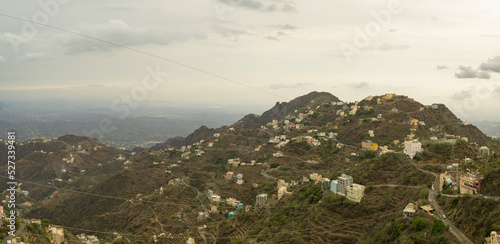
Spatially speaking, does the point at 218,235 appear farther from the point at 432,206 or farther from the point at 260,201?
the point at 432,206

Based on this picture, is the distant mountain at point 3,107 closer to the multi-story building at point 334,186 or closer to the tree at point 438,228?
the multi-story building at point 334,186

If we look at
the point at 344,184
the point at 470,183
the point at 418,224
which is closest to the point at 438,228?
the point at 418,224

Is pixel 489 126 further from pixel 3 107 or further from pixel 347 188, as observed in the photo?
pixel 3 107

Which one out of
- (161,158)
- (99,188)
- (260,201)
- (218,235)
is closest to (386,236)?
(218,235)

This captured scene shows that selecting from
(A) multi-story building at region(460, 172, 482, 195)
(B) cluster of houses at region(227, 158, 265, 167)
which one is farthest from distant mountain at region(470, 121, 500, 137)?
(A) multi-story building at region(460, 172, 482, 195)

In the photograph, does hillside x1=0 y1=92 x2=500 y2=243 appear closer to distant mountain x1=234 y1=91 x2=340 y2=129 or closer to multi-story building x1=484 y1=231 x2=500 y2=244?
multi-story building x1=484 y1=231 x2=500 y2=244

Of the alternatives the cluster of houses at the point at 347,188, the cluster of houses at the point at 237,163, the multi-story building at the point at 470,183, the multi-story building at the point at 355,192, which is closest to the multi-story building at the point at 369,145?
the cluster of houses at the point at 237,163
